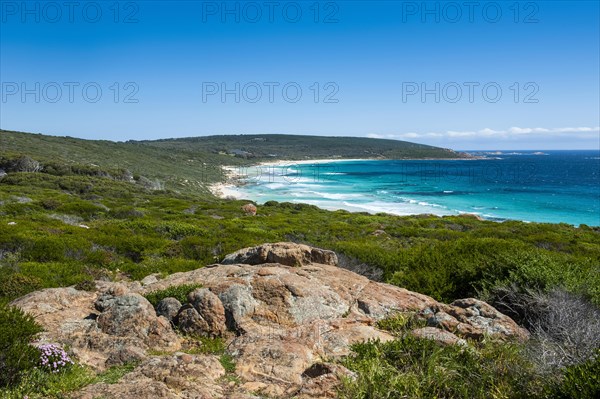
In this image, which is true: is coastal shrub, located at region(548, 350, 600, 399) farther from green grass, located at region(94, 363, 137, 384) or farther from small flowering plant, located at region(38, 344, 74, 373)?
small flowering plant, located at region(38, 344, 74, 373)

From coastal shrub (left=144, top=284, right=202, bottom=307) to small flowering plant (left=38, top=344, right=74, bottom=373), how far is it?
7.39 feet

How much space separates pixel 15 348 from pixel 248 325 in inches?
128

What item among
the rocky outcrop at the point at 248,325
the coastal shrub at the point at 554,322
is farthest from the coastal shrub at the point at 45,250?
the coastal shrub at the point at 554,322

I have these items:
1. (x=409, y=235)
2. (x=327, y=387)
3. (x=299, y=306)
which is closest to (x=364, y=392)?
(x=327, y=387)

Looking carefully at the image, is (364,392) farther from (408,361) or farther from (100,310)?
(100,310)

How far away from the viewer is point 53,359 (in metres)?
4.77

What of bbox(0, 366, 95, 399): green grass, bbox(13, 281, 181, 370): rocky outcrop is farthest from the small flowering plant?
bbox(13, 281, 181, 370): rocky outcrop

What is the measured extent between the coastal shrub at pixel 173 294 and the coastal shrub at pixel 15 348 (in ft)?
6.90

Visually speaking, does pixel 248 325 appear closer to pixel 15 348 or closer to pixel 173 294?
pixel 173 294

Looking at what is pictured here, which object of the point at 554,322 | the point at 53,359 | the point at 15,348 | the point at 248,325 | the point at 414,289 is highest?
the point at 15,348

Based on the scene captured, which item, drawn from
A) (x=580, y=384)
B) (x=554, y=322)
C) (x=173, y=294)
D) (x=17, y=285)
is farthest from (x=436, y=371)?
(x=17, y=285)

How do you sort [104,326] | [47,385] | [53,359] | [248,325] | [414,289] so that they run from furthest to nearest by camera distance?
1. [414,289]
2. [248,325]
3. [104,326]
4. [53,359]
5. [47,385]

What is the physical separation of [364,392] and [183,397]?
2.08 meters

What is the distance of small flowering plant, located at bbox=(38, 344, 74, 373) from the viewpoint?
4.67 metres
